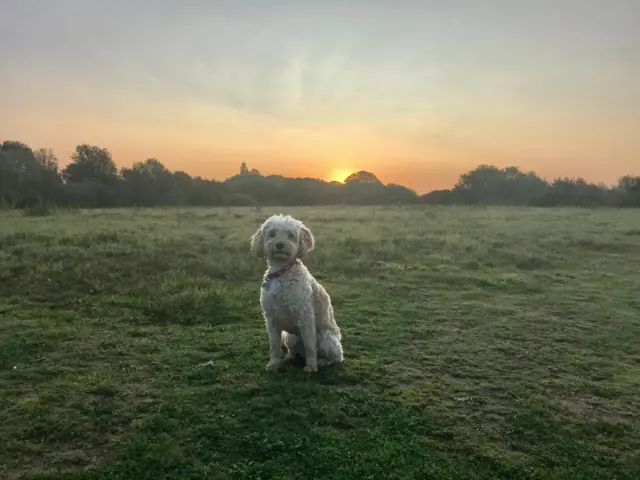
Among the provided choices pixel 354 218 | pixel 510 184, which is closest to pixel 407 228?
pixel 354 218

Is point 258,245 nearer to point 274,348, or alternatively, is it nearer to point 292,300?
point 292,300

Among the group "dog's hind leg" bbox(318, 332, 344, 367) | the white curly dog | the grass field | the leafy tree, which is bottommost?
the grass field

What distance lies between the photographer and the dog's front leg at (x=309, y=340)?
5.65 metres

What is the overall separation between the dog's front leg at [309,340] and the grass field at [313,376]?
13 cm

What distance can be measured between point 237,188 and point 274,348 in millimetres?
47925

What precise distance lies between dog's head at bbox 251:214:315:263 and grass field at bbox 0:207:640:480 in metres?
1.35

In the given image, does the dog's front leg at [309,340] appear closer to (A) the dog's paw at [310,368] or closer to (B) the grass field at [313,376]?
(A) the dog's paw at [310,368]

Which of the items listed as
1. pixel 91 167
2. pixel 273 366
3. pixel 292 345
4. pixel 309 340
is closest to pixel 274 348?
pixel 273 366

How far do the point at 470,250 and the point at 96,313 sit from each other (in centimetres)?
1111

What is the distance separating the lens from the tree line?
39500mm

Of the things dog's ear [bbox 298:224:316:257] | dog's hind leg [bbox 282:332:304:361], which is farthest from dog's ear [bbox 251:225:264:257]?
dog's hind leg [bbox 282:332:304:361]

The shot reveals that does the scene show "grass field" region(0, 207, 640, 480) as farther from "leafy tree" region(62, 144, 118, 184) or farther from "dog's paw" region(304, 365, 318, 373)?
"leafy tree" region(62, 144, 118, 184)

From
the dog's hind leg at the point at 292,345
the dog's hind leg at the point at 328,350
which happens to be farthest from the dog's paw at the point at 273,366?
the dog's hind leg at the point at 328,350

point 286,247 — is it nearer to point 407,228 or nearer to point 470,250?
point 470,250
